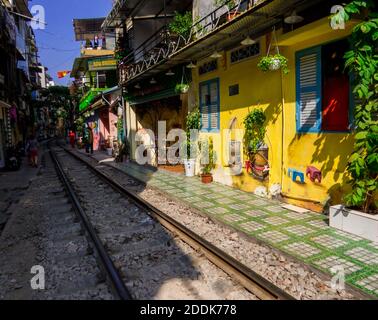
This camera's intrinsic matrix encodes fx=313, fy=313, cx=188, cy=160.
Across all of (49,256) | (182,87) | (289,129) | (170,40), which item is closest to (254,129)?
(289,129)

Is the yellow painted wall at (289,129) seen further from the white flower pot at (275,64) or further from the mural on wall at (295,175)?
the white flower pot at (275,64)

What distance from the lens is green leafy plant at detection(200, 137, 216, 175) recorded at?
1140 centimetres

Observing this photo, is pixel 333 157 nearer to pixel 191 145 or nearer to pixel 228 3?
pixel 228 3

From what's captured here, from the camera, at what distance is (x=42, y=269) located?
198 inches

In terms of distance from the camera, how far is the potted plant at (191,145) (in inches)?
477

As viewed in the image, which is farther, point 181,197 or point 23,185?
point 23,185

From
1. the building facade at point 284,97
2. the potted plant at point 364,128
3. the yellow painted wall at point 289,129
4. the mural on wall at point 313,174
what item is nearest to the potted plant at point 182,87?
the building facade at point 284,97

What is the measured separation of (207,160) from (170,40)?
4923 millimetres

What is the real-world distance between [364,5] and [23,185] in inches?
505

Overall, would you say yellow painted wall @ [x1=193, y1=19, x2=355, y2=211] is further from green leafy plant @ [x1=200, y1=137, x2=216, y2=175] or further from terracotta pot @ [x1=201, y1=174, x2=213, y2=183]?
green leafy plant @ [x1=200, y1=137, x2=216, y2=175]

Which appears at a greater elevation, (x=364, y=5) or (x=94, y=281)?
(x=364, y=5)
